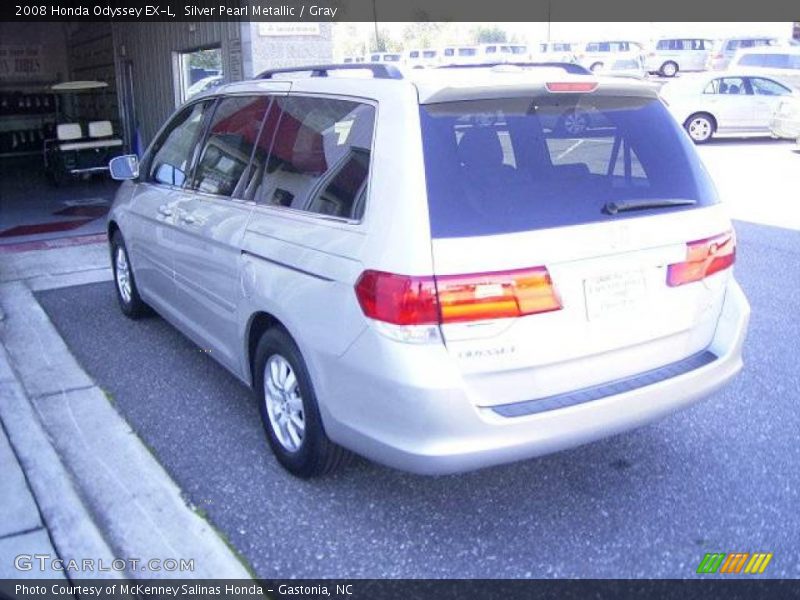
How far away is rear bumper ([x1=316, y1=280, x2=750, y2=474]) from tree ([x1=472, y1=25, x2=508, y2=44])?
8332cm

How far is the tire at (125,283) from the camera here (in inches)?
225

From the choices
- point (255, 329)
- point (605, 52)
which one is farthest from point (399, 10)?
point (255, 329)

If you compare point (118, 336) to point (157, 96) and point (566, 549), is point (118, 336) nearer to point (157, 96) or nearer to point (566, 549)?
point (566, 549)

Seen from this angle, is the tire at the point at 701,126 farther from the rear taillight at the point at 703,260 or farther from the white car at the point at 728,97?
the rear taillight at the point at 703,260

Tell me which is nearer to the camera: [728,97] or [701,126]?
[728,97]

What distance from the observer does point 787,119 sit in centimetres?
1625

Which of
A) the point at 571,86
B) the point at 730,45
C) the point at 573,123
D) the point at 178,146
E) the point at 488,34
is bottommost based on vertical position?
the point at 178,146

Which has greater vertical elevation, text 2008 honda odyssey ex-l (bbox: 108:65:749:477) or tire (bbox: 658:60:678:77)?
tire (bbox: 658:60:678:77)

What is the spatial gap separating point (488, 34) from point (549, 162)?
85913 mm

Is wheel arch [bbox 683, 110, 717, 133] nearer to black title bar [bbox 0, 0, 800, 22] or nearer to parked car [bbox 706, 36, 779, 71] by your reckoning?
black title bar [bbox 0, 0, 800, 22]

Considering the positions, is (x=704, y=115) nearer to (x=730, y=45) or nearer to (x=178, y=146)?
(x=178, y=146)

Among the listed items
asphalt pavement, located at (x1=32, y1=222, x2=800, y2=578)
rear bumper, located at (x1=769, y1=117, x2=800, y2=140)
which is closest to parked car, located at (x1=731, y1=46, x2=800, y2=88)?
rear bumper, located at (x1=769, y1=117, x2=800, y2=140)

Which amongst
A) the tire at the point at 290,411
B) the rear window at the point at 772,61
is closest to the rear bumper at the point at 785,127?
the rear window at the point at 772,61

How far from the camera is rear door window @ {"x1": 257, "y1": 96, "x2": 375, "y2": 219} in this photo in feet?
10.2
